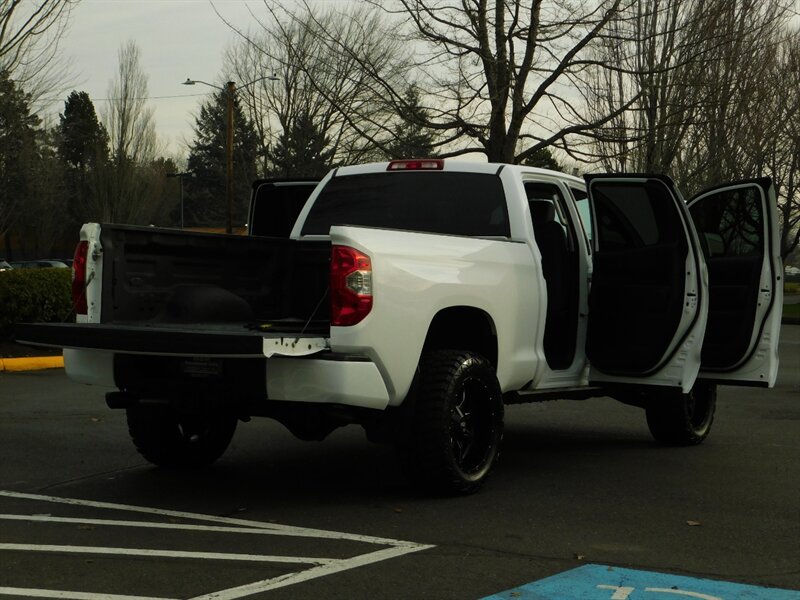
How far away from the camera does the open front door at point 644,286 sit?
809 cm

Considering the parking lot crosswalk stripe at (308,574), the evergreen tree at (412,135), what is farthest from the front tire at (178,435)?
the evergreen tree at (412,135)

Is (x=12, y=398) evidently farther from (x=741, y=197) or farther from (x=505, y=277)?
(x=741, y=197)

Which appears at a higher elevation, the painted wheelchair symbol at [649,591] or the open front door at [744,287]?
the open front door at [744,287]

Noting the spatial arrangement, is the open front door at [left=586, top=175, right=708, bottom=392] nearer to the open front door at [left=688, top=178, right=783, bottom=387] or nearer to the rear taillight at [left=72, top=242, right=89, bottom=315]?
the open front door at [left=688, top=178, right=783, bottom=387]

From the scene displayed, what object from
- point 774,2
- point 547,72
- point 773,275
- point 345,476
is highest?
point 774,2

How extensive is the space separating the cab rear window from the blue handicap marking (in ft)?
10.2

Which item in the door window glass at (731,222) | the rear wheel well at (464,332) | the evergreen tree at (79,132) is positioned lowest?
the rear wheel well at (464,332)

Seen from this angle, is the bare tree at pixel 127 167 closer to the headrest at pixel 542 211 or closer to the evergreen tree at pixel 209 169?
the evergreen tree at pixel 209 169

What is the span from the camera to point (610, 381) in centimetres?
823

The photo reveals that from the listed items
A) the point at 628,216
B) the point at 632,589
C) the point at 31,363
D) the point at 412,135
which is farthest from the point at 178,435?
the point at 412,135

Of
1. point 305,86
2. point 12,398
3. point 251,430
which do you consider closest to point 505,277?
point 251,430

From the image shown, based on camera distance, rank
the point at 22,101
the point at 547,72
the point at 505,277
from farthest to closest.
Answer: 1. the point at 22,101
2. the point at 547,72
3. the point at 505,277

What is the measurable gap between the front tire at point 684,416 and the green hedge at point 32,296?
9.72 m

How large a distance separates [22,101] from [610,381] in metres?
18.8
